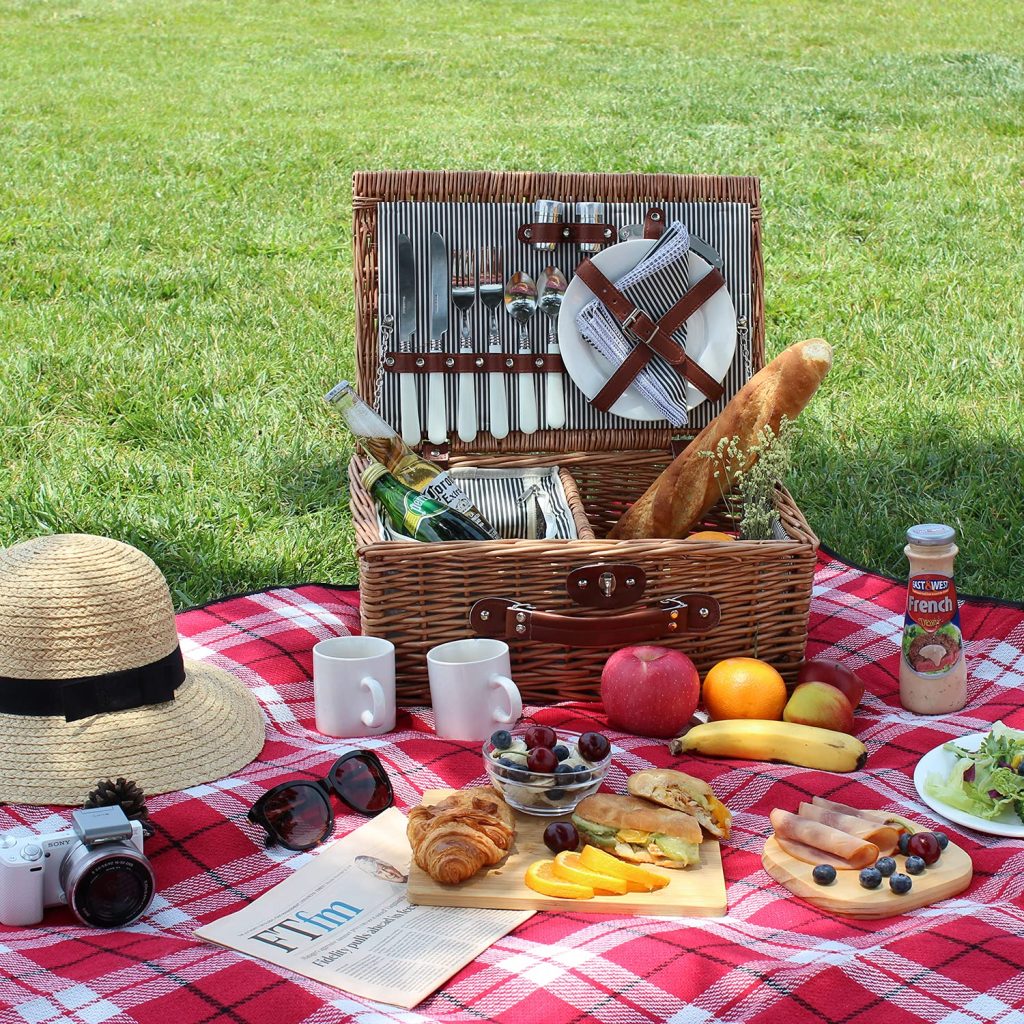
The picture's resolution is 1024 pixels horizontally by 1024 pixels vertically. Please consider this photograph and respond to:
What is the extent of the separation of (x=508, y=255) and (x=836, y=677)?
121 centimetres

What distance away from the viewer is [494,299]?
2.99m

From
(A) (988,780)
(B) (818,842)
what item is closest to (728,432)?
(A) (988,780)

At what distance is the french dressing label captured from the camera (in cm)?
236

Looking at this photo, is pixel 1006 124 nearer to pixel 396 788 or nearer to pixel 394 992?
Answer: pixel 396 788

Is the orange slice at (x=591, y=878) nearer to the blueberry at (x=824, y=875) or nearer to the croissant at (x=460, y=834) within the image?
the croissant at (x=460, y=834)

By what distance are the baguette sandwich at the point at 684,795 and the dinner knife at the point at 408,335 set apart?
120cm

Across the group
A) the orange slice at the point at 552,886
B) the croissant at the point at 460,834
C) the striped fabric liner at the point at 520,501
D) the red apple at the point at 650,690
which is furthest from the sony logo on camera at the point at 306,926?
the striped fabric liner at the point at 520,501

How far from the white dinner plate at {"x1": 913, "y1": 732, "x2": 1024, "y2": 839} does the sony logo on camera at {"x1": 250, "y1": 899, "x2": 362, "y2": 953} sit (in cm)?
90

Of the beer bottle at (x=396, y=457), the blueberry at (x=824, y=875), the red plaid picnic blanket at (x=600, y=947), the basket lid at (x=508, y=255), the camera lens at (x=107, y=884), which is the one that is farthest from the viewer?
the basket lid at (x=508, y=255)

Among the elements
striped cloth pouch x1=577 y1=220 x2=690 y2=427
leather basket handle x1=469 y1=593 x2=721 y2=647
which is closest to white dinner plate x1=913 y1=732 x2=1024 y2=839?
leather basket handle x1=469 y1=593 x2=721 y2=647

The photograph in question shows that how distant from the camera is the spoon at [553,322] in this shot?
2988 mm

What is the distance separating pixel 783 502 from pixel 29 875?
1630 mm

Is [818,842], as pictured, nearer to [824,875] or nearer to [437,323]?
[824,875]

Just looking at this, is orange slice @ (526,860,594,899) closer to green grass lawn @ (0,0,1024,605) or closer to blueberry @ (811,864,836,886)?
blueberry @ (811,864,836,886)
